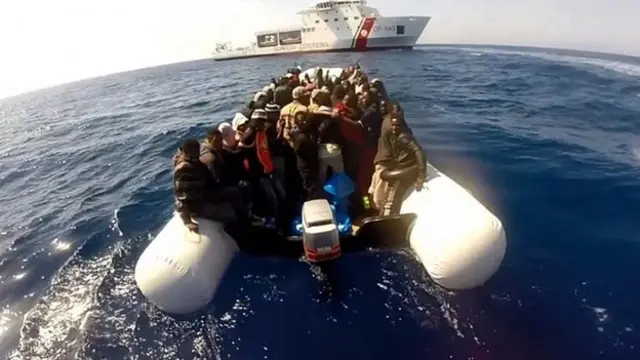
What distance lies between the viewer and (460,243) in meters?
4.61

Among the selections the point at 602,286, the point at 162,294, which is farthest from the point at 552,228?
the point at 162,294

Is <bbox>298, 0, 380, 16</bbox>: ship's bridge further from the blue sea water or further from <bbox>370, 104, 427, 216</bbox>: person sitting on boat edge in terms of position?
<bbox>370, 104, 427, 216</bbox>: person sitting on boat edge

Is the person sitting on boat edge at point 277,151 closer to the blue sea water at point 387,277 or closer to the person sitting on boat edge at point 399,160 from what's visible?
the blue sea water at point 387,277

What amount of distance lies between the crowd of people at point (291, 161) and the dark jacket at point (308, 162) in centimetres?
2

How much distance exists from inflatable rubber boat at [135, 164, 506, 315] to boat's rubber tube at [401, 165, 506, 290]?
0.03 feet

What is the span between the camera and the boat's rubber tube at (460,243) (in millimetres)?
4582

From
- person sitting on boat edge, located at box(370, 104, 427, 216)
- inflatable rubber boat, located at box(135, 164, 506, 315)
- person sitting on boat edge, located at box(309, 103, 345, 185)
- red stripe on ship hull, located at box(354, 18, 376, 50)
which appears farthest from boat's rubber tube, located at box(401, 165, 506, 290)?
red stripe on ship hull, located at box(354, 18, 376, 50)

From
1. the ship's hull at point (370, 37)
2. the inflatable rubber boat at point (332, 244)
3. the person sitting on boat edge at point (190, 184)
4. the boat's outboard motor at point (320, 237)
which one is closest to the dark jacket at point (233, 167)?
the person sitting on boat edge at point (190, 184)

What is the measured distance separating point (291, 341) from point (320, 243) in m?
1.24

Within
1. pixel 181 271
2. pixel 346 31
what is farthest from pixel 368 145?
pixel 346 31

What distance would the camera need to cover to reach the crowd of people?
220 inches

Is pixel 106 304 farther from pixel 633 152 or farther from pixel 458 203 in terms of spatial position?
pixel 633 152

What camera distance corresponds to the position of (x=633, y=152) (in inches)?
401

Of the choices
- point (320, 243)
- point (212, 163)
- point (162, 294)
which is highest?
point (212, 163)
